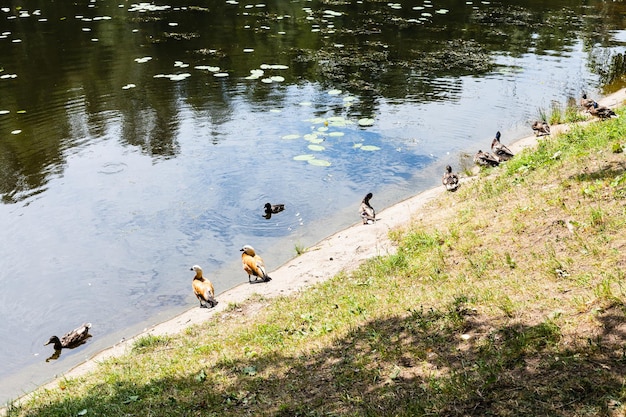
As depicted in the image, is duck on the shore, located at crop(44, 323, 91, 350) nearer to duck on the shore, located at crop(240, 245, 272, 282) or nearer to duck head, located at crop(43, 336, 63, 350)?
duck head, located at crop(43, 336, 63, 350)

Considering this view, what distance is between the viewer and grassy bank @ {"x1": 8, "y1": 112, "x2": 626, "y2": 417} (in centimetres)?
546

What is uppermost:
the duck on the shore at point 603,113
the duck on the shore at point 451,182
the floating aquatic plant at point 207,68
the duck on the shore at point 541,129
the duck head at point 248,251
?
the duck on the shore at point 603,113

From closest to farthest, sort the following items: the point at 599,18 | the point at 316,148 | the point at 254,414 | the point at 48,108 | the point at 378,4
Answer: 1. the point at 254,414
2. the point at 316,148
3. the point at 48,108
4. the point at 599,18
5. the point at 378,4

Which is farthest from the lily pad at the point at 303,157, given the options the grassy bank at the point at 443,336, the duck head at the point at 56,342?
the duck head at the point at 56,342

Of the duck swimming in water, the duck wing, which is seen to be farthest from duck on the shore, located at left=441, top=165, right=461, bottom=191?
the duck wing

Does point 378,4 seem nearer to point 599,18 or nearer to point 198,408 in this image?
point 599,18

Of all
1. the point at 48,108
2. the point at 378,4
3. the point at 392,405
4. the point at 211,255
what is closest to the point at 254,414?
the point at 392,405

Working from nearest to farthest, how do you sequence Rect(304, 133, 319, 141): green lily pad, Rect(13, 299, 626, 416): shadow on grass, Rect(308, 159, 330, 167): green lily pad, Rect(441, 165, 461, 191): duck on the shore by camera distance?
Rect(13, 299, 626, 416): shadow on grass → Rect(441, 165, 461, 191): duck on the shore → Rect(308, 159, 330, 167): green lily pad → Rect(304, 133, 319, 141): green lily pad

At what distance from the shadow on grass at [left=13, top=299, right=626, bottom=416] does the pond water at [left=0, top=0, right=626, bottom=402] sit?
4.12 m

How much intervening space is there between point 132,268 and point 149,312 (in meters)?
1.55

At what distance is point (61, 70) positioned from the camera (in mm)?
24547

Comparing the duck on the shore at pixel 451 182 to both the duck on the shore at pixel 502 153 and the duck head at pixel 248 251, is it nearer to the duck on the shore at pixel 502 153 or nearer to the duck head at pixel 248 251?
the duck on the shore at pixel 502 153

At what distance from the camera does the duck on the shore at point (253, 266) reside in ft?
37.2

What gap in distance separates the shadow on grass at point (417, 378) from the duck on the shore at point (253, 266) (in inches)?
151
